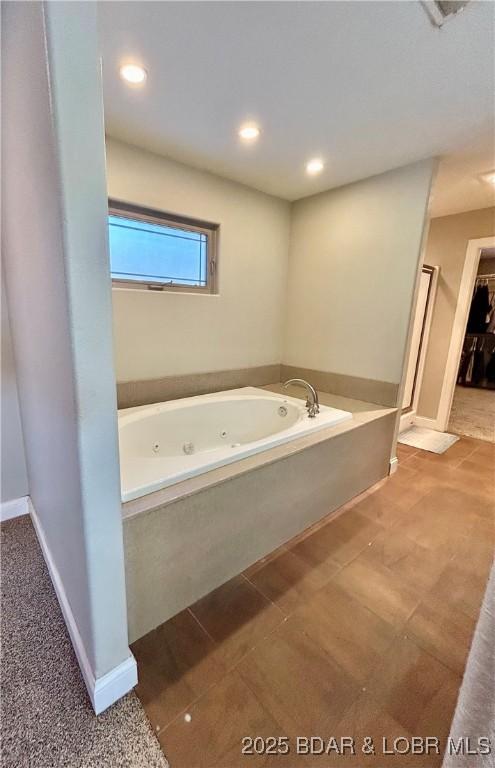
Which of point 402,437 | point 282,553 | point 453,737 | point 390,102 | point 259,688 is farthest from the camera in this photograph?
point 402,437

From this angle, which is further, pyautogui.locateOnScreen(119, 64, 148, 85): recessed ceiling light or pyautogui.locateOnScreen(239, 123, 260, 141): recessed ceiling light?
pyautogui.locateOnScreen(239, 123, 260, 141): recessed ceiling light

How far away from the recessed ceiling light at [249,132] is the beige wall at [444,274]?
2499 millimetres

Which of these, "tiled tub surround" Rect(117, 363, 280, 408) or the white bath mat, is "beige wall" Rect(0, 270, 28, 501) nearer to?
"tiled tub surround" Rect(117, 363, 280, 408)

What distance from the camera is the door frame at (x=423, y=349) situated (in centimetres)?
341

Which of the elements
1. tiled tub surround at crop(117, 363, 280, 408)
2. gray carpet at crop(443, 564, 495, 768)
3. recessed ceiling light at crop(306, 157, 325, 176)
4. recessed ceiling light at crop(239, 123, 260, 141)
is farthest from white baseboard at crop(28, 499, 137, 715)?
recessed ceiling light at crop(306, 157, 325, 176)

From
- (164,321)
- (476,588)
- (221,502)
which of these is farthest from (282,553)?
(164,321)

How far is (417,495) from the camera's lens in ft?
7.71

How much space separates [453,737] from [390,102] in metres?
2.24

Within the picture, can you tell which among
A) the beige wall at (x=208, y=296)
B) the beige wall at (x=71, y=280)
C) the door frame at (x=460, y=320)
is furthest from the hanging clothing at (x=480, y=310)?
the beige wall at (x=71, y=280)

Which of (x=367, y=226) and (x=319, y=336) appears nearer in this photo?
(x=367, y=226)

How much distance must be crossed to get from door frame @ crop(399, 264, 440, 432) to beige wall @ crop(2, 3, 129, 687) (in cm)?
324

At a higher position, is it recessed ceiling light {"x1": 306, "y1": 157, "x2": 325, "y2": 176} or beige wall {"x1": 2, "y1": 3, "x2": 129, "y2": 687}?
recessed ceiling light {"x1": 306, "y1": 157, "x2": 325, "y2": 176}

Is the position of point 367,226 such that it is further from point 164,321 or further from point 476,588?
point 476,588

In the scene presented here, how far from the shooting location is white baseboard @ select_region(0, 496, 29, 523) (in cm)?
190
